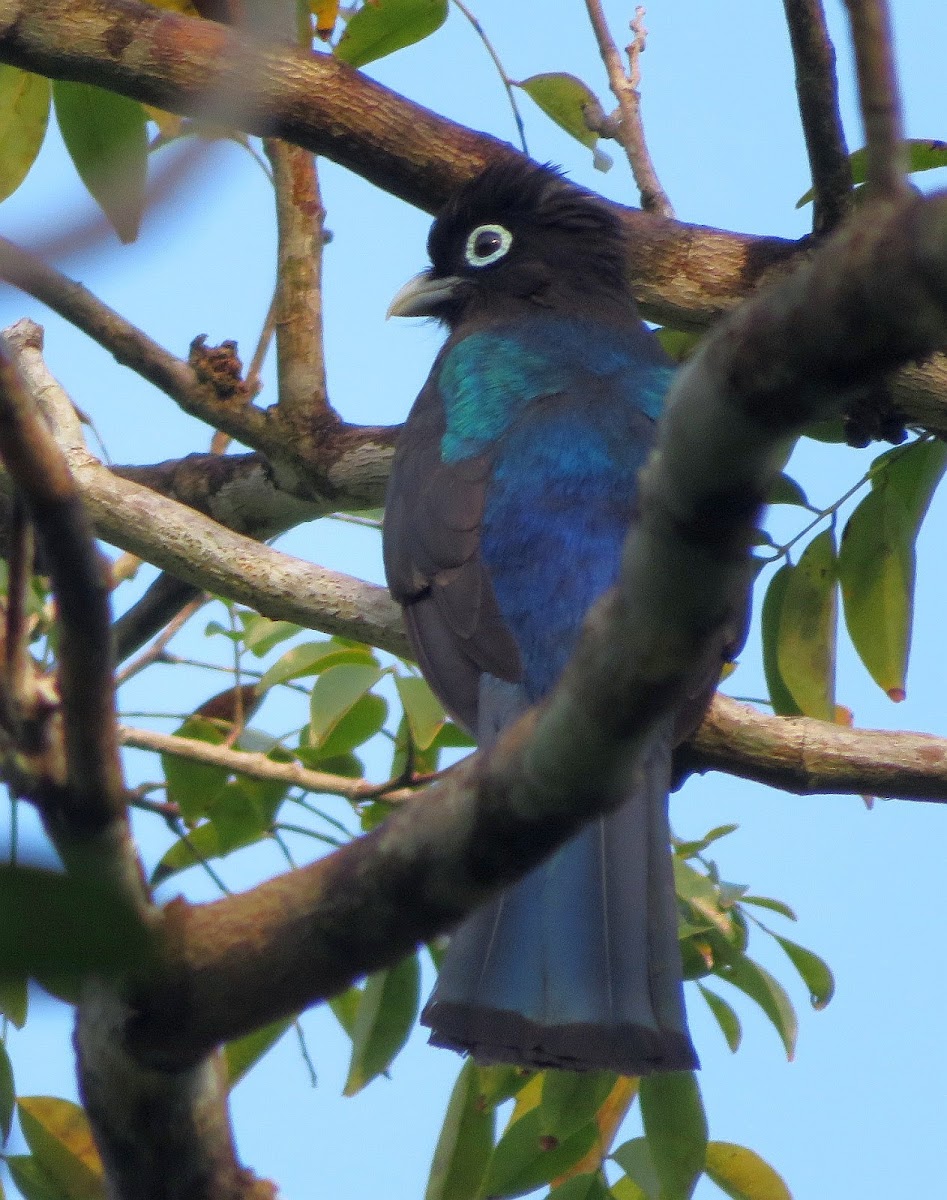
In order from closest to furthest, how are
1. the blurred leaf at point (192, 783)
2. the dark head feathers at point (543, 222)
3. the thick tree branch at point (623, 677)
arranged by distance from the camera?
the thick tree branch at point (623, 677), the blurred leaf at point (192, 783), the dark head feathers at point (543, 222)

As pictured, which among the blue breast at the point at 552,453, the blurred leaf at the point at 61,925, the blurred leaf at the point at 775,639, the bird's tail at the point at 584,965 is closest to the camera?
the blurred leaf at the point at 61,925

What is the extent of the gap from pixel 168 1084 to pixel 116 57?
3194 mm

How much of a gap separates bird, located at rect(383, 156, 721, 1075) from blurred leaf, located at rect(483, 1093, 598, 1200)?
58cm

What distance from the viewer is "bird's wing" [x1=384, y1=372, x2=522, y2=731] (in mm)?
4074

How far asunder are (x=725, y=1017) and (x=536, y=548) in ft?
4.16

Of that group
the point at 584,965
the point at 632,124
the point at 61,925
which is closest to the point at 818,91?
the point at 632,124

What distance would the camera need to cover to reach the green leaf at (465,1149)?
3.65 metres

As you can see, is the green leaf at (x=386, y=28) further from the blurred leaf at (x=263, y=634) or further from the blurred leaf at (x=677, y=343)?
the blurred leaf at (x=263, y=634)

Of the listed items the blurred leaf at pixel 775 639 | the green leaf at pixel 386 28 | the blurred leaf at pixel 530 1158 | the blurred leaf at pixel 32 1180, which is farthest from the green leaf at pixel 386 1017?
the green leaf at pixel 386 28

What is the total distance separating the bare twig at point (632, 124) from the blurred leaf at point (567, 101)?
0.37ft

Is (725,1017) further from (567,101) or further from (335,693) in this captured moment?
(567,101)

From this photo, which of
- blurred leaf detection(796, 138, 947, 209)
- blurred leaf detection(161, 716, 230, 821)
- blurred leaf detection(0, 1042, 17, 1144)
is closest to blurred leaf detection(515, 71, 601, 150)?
blurred leaf detection(796, 138, 947, 209)

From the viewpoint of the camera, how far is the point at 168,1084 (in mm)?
1906

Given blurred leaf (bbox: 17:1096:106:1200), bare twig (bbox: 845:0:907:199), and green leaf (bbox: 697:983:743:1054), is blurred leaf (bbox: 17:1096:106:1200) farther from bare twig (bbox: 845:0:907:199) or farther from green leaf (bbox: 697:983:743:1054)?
bare twig (bbox: 845:0:907:199)
